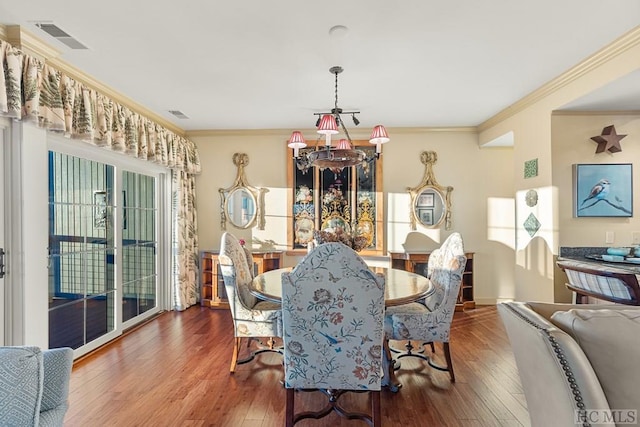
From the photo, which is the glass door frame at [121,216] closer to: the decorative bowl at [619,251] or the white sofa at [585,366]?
the white sofa at [585,366]

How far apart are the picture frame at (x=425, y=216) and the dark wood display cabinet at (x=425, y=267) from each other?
54 centimetres

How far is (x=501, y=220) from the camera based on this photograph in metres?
4.66

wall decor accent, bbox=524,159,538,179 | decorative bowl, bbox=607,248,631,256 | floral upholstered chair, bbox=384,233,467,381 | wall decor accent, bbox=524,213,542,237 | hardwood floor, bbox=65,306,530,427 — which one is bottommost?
hardwood floor, bbox=65,306,530,427

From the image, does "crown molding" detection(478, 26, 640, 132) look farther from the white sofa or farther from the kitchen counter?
the white sofa

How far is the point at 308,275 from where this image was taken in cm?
167

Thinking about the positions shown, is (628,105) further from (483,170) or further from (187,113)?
(187,113)

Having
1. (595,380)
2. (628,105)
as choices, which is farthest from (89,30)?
(628,105)

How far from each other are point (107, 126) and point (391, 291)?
284 centimetres

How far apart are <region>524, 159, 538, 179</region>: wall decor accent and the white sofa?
2.77 m

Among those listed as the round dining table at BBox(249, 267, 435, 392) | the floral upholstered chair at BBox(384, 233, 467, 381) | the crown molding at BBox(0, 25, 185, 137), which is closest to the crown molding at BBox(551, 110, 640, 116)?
the floral upholstered chair at BBox(384, 233, 467, 381)

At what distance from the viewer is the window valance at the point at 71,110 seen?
6.93ft

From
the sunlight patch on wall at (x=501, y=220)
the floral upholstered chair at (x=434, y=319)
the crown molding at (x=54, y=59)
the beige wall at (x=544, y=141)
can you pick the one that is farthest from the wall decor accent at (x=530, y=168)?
the crown molding at (x=54, y=59)

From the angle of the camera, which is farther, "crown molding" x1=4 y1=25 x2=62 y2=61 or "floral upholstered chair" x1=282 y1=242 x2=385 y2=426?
"crown molding" x1=4 y1=25 x2=62 y2=61

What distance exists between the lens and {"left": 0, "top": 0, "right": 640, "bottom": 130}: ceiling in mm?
2008
